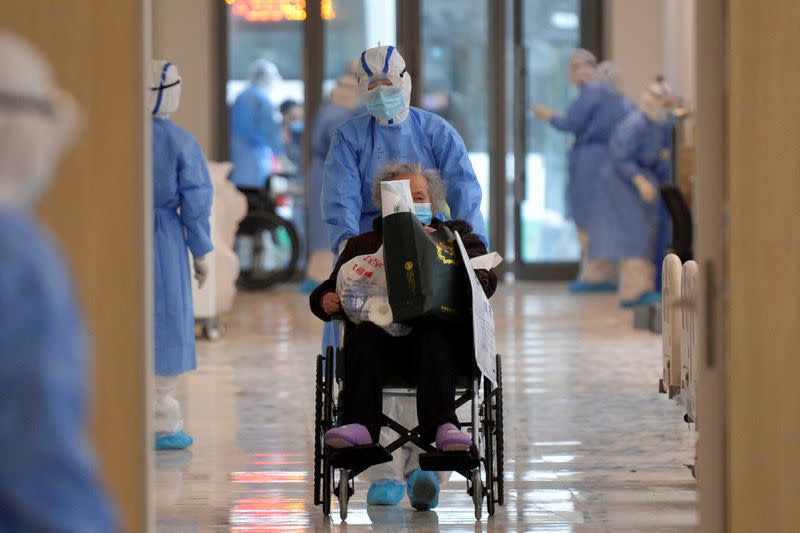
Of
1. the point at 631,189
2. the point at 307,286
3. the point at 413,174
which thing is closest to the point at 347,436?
the point at 413,174

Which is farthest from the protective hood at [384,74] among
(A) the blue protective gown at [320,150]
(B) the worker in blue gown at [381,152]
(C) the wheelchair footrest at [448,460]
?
(A) the blue protective gown at [320,150]

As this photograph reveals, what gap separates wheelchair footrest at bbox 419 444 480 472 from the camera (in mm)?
3783

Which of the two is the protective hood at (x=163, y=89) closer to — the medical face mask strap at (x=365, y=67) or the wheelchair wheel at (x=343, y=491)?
the medical face mask strap at (x=365, y=67)

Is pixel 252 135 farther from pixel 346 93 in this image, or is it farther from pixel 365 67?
pixel 365 67

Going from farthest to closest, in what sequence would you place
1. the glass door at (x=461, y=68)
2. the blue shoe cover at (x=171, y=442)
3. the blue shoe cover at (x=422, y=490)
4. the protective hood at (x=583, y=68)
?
the glass door at (x=461, y=68), the protective hood at (x=583, y=68), the blue shoe cover at (x=171, y=442), the blue shoe cover at (x=422, y=490)

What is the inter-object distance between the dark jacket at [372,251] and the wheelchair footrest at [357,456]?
1.42 ft

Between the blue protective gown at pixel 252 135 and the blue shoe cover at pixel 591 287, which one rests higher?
the blue protective gown at pixel 252 135

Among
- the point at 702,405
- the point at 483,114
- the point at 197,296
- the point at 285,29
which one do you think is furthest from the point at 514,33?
the point at 702,405

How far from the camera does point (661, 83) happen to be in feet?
32.9

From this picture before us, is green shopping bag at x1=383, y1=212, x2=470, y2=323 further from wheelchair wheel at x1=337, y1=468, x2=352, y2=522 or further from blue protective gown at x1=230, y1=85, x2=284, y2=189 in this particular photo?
blue protective gown at x1=230, y1=85, x2=284, y2=189

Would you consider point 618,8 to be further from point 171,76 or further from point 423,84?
point 171,76

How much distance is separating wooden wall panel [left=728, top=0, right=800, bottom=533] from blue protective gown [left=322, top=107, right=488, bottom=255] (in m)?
1.70

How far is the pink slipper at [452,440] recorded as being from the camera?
376 centimetres

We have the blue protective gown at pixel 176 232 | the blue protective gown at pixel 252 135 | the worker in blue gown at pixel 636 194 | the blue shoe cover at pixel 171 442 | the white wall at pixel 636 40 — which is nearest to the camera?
the blue protective gown at pixel 176 232
